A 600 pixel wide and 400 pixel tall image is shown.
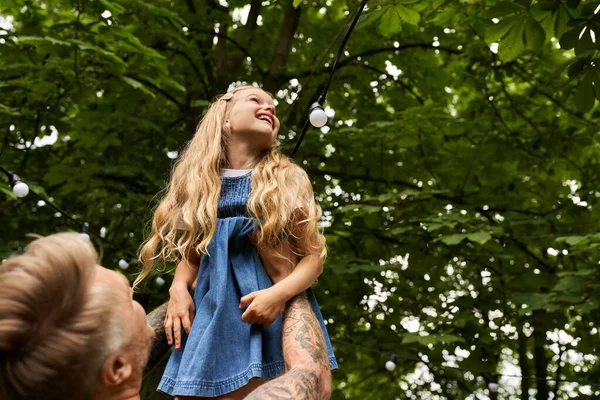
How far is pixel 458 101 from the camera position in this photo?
24.6 feet

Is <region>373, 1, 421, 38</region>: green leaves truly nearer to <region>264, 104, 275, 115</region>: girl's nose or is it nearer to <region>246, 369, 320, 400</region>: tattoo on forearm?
<region>264, 104, 275, 115</region>: girl's nose

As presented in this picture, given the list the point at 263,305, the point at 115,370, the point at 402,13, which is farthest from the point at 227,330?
the point at 402,13

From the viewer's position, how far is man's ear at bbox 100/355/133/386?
3.99 ft

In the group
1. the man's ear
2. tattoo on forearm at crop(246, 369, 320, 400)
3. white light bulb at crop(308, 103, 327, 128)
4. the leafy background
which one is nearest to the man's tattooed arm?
tattoo on forearm at crop(246, 369, 320, 400)

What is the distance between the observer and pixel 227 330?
6.05 feet

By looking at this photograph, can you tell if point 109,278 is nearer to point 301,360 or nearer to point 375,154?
point 301,360

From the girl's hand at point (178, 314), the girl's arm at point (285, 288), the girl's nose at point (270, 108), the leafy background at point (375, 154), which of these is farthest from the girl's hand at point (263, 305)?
the leafy background at point (375, 154)

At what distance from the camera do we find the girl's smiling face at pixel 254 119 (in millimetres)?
2145

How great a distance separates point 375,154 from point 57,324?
5064mm

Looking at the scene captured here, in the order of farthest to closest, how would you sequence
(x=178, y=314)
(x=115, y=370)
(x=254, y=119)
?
(x=254, y=119)
(x=178, y=314)
(x=115, y=370)

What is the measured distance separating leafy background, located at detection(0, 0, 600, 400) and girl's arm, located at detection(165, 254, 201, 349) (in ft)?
8.86

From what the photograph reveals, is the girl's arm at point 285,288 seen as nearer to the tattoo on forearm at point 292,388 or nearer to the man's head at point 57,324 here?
the tattoo on forearm at point 292,388

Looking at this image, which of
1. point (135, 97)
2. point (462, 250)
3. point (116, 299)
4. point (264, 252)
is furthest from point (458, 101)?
point (116, 299)

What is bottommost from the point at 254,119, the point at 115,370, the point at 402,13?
the point at 115,370
